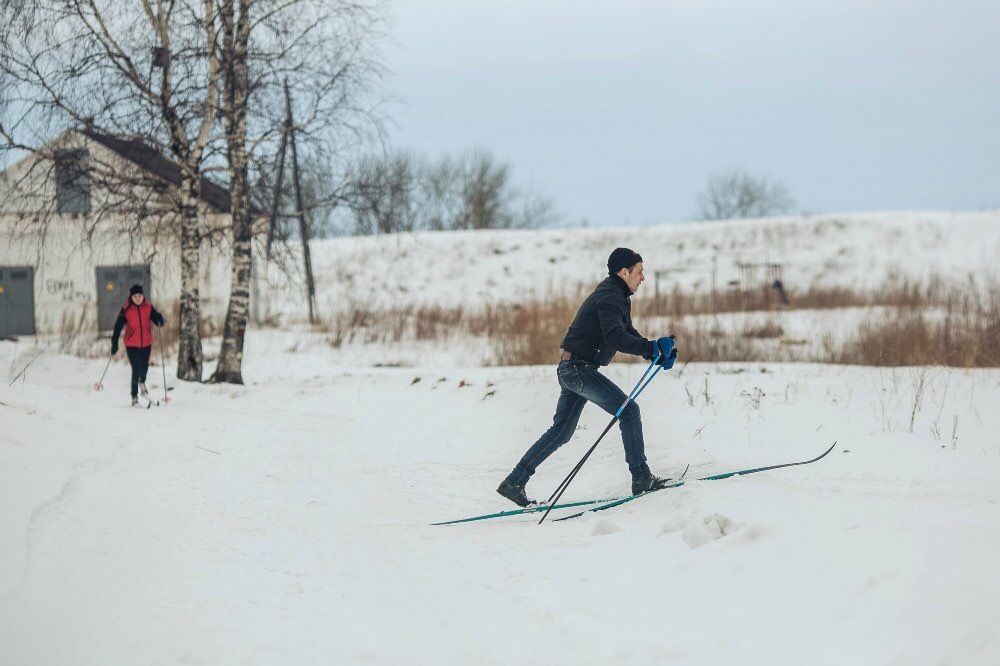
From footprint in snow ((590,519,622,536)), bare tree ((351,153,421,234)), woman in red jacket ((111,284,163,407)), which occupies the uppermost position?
bare tree ((351,153,421,234))

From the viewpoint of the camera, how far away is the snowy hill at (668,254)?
134 ft

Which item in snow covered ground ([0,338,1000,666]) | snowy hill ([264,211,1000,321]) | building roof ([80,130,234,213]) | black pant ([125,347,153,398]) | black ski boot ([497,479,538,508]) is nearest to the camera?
snow covered ground ([0,338,1000,666])

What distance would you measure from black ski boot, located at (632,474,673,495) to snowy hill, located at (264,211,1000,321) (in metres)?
31.9

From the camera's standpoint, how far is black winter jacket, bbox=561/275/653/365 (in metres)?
6.22

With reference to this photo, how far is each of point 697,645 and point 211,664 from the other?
2.25m

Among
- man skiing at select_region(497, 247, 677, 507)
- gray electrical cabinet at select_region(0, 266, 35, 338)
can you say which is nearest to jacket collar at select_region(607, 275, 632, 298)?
man skiing at select_region(497, 247, 677, 507)

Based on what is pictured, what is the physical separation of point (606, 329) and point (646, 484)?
4.09 ft

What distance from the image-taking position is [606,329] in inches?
249

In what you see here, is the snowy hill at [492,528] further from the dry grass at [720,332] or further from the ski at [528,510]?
the dry grass at [720,332]

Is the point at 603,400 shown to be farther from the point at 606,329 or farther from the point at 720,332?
the point at 720,332

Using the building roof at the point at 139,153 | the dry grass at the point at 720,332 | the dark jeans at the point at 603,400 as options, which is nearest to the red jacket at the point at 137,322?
the building roof at the point at 139,153

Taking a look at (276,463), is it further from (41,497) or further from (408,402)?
(408,402)

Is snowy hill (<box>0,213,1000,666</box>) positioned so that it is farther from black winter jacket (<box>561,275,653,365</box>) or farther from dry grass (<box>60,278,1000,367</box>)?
dry grass (<box>60,278,1000,367</box>)

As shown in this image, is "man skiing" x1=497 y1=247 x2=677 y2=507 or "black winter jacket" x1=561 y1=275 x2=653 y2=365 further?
"man skiing" x1=497 y1=247 x2=677 y2=507
